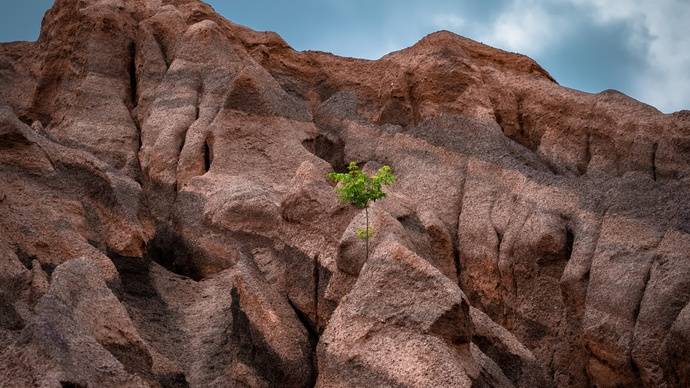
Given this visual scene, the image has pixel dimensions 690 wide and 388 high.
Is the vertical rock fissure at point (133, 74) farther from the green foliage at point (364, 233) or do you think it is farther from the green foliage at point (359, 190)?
the green foliage at point (364, 233)

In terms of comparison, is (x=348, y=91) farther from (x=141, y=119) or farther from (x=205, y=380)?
(x=205, y=380)

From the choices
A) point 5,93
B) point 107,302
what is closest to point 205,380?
point 107,302

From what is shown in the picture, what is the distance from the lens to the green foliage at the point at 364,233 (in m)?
24.5

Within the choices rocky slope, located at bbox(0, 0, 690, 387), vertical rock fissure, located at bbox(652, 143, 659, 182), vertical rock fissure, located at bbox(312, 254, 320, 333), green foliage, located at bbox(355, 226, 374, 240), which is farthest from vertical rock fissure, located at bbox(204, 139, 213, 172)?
vertical rock fissure, located at bbox(652, 143, 659, 182)

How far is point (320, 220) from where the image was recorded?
26.7 metres

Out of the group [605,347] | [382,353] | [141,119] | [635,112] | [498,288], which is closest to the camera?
[382,353]

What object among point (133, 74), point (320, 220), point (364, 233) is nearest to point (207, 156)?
point (320, 220)

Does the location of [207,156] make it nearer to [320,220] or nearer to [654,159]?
[320,220]

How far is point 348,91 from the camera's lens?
39938mm

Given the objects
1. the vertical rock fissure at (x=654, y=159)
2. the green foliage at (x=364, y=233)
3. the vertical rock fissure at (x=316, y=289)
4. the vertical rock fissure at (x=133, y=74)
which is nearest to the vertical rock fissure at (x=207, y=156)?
the vertical rock fissure at (x=133, y=74)

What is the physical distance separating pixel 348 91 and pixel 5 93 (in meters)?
15.2

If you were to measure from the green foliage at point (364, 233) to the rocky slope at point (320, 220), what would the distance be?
251 millimetres

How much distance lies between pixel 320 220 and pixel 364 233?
239 cm

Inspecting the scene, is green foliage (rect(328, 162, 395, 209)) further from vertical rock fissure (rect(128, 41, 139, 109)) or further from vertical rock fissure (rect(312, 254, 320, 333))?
vertical rock fissure (rect(128, 41, 139, 109))
